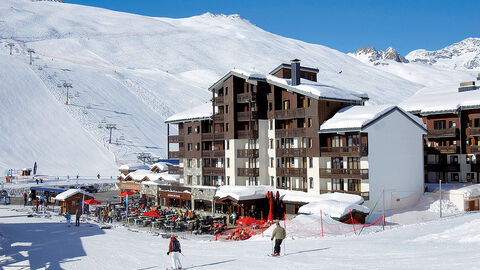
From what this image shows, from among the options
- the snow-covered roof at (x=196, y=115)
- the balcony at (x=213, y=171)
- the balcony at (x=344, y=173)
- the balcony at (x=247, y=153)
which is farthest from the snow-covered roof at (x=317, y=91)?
the balcony at (x=213, y=171)

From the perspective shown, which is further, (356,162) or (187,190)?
(187,190)

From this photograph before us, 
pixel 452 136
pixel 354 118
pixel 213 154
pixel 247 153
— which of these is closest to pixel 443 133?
pixel 452 136

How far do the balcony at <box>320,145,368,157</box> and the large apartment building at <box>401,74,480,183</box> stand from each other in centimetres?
1448

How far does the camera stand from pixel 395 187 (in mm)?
43125

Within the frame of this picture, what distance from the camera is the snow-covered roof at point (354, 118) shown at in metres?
40.0

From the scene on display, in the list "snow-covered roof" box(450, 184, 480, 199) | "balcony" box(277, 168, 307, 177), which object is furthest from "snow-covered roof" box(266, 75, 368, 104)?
"snow-covered roof" box(450, 184, 480, 199)

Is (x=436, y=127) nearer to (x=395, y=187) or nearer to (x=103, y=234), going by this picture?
(x=395, y=187)

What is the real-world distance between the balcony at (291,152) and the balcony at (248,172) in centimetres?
306

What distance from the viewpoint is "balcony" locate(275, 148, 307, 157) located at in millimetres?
45094

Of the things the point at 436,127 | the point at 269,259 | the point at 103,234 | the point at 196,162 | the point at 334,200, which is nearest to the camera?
the point at 269,259

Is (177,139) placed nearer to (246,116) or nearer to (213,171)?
(213,171)

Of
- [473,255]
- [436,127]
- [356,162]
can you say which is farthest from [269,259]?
[436,127]

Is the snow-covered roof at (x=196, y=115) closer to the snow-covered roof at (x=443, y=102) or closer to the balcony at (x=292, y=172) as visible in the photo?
the balcony at (x=292, y=172)

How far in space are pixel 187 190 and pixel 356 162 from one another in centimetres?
2008
